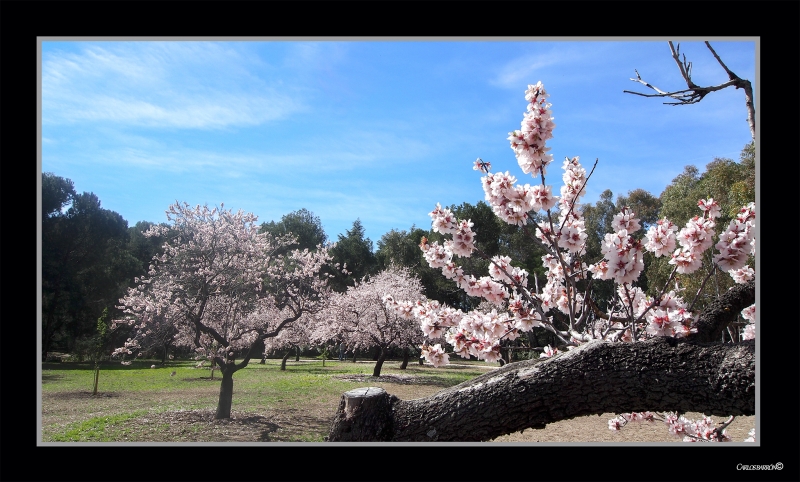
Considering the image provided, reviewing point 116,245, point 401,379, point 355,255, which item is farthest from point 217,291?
point 355,255

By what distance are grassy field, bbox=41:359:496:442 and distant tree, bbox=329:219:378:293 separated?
2.02 m

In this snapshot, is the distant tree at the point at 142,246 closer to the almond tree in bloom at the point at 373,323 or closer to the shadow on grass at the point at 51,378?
the shadow on grass at the point at 51,378

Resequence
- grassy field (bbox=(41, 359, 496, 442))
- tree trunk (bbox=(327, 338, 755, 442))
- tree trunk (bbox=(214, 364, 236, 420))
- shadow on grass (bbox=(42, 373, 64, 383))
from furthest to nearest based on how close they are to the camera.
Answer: shadow on grass (bbox=(42, 373, 64, 383)), tree trunk (bbox=(214, 364, 236, 420)), grassy field (bbox=(41, 359, 496, 442)), tree trunk (bbox=(327, 338, 755, 442))

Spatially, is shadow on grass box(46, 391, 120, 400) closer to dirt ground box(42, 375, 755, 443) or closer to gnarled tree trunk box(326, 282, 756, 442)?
dirt ground box(42, 375, 755, 443)

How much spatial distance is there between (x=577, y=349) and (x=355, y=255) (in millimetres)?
8960

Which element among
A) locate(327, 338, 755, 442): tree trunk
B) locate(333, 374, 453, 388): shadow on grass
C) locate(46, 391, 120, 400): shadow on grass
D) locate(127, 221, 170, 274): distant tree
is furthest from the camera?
locate(333, 374, 453, 388): shadow on grass

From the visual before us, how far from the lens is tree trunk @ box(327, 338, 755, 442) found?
1.00 m

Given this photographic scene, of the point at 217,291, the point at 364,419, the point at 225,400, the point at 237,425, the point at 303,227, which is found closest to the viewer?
the point at 364,419

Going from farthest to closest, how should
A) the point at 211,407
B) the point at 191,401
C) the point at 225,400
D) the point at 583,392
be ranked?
the point at 191,401 → the point at 211,407 → the point at 225,400 → the point at 583,392

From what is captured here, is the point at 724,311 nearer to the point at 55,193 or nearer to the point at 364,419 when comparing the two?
the point at 364,419

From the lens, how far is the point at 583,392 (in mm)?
1107

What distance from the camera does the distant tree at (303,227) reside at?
27.5 feet

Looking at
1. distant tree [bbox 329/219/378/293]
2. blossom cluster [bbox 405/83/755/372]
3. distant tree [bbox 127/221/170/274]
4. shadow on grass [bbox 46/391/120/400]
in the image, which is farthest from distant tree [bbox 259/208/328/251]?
blossom cluster [bbox 405/83/755/372]
